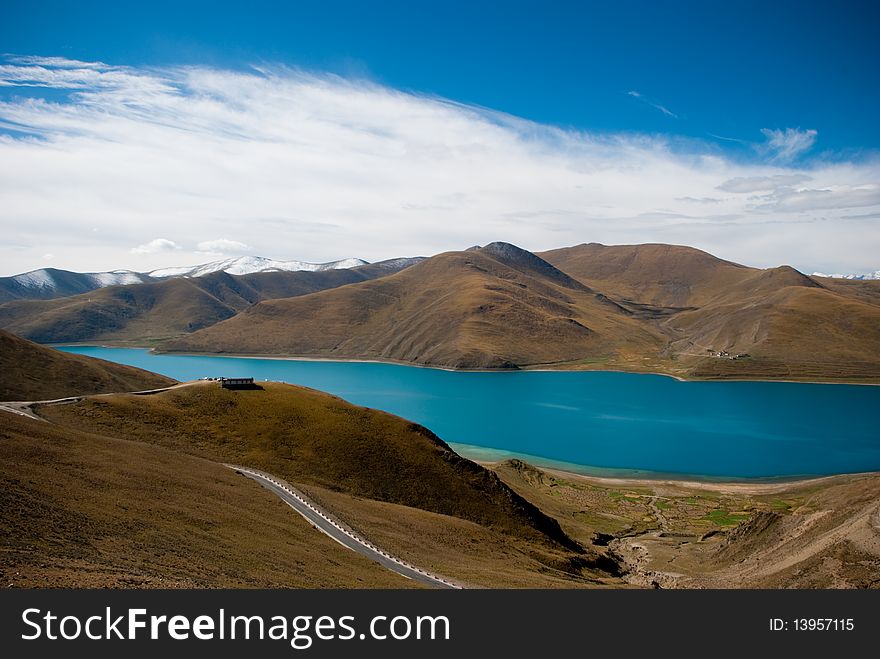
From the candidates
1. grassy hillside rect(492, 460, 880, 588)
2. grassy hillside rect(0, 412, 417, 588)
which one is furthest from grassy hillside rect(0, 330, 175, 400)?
grassy hillside rect(492, 460, 880, 588)

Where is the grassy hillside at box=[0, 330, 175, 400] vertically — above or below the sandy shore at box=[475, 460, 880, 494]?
above

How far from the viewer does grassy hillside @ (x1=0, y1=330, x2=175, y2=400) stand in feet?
320

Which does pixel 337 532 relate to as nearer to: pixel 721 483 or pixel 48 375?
pixel 721 483

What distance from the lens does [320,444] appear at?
6894cm

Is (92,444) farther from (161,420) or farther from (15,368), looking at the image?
(15,368)

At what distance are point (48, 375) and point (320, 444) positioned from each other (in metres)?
71.6

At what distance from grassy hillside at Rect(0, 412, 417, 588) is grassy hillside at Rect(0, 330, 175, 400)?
60938 mm

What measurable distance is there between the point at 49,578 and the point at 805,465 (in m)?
132

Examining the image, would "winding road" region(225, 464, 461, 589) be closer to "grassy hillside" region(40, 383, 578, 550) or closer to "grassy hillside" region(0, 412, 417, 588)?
"grassy hillside" region(0, 412, 417, 588)

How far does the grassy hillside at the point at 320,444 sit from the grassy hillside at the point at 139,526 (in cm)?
1163

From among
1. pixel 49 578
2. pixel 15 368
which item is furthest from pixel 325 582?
pixel 15 368

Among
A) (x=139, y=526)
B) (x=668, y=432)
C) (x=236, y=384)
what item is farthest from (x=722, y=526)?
(x=139, y=526)

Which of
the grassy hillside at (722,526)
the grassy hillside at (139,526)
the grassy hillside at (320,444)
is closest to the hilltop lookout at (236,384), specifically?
the grassy hillside at (320,444)

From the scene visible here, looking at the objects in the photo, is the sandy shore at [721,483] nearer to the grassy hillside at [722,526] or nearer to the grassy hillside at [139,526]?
the grassy hillside at [722,526]
